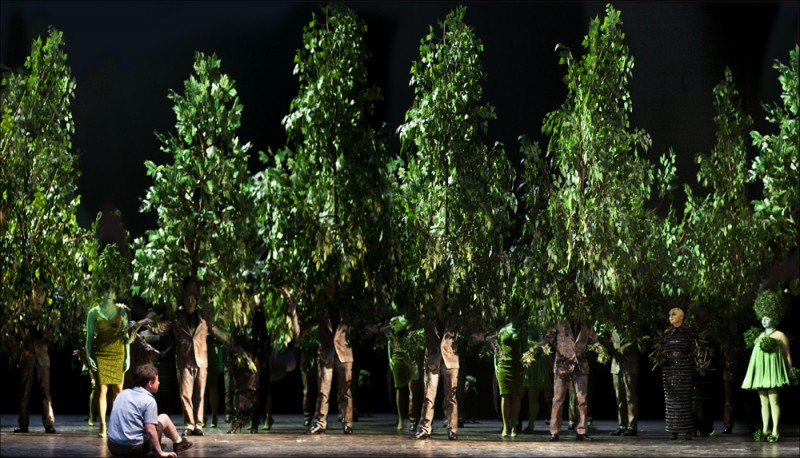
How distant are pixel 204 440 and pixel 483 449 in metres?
3.53

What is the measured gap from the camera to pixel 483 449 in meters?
12.5

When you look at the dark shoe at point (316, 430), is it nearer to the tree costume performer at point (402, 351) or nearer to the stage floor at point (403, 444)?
the stage floor at point (403, 444)

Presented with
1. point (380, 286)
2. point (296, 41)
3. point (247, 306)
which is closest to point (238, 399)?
point (247, 306)

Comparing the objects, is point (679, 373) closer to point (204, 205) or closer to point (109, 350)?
point (204, 205)

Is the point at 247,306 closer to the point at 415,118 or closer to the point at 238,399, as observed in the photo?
the point at 238,399

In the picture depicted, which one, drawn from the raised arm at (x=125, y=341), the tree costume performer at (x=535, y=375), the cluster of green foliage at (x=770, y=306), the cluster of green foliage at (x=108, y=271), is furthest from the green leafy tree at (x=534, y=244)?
the cluster of green foliage at (x=108, y=271)

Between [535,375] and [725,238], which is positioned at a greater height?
[725,238]

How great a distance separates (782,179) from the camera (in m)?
16.7

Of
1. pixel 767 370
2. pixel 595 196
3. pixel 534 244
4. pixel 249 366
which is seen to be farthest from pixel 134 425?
pixel 767 370

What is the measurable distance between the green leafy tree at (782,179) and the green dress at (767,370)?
3.01 metres

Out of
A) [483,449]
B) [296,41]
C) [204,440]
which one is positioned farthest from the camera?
[296,41]

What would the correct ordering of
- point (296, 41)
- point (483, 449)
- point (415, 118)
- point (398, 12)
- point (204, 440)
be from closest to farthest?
point (483, 449) → point (204, 440) → point (415, 118) → point (398, 12) → point (296, 41)

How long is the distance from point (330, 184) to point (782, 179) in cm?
704

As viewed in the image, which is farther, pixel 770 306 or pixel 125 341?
pixel 770 306
